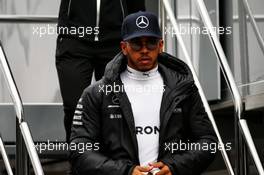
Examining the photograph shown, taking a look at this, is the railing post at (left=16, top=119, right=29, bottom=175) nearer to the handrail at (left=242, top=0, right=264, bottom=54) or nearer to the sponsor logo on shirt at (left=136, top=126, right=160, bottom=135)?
the sponsor logo on shirt at (left=136, top=126, right=160, bottom=135)

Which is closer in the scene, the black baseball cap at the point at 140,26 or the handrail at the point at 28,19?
the black baseball cap at the point at 140,26

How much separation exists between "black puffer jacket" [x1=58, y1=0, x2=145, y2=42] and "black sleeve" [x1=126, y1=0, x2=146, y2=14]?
0.04 meters

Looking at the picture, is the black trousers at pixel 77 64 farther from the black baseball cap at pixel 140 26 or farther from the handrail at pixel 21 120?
the black baseball cap at pixel 140 26

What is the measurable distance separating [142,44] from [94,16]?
103cm

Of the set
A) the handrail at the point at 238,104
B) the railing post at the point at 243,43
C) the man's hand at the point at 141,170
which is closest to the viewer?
the man's hand at the point at 141,170

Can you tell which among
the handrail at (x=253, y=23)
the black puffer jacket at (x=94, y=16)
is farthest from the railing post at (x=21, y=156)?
the handrail at (x=253, y=23)

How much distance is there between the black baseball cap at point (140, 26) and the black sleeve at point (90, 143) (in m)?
0.31

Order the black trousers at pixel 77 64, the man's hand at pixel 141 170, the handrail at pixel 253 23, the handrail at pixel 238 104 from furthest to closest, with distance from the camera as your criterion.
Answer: the handrail at pixel 253 23, the black trousers at pixel 77 64, the handrail at pixel 238 104, the man's hand at pixel 141 170

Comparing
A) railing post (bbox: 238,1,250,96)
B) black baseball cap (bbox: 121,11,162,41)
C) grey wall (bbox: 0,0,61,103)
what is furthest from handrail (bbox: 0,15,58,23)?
black baseball cap (bbox: 121,11,162,41)

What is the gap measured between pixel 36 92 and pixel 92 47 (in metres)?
2.21

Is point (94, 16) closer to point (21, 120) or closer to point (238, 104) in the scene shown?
point (21, 120)

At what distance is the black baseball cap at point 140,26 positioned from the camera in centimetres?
398

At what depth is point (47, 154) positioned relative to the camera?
18.4ft

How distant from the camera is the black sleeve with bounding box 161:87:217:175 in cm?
383
